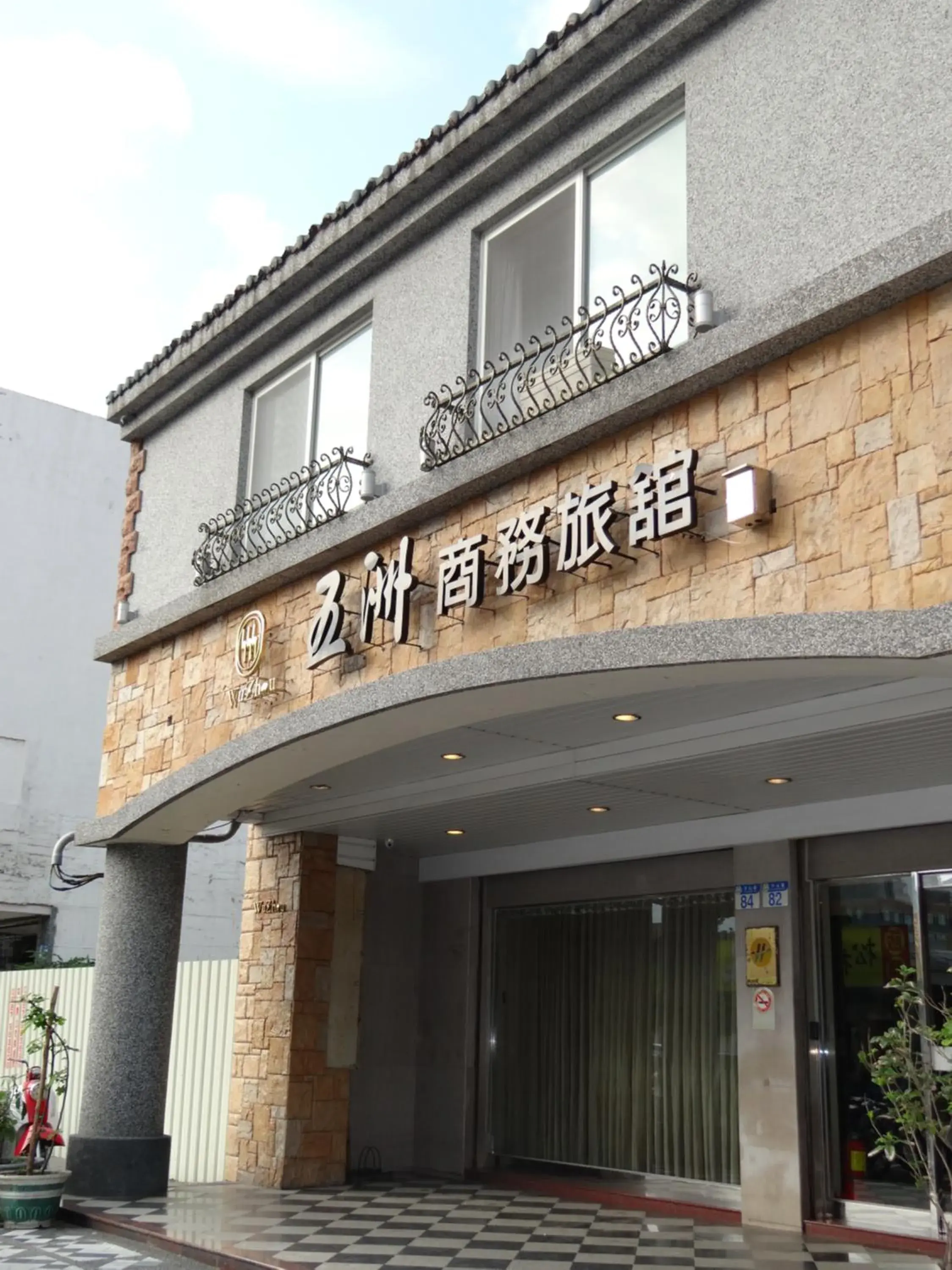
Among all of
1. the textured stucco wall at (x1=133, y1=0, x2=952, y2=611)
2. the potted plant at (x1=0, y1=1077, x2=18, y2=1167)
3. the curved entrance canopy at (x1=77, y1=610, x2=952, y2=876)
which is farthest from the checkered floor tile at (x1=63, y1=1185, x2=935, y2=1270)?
the textured stucco wall at (x1=133, y1=0, x2=952, y2=611)

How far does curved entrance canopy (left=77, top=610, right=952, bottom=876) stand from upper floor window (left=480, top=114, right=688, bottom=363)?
7.05ft

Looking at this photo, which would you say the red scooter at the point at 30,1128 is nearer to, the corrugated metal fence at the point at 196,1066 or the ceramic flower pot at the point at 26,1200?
the ceramic flower pot at the point at 26,1200

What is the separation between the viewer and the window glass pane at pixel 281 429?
9633 mm

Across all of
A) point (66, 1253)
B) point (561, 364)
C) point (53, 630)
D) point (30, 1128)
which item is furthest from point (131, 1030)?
point (53, 630)

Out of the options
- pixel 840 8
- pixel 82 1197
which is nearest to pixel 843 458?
pixel 840 8

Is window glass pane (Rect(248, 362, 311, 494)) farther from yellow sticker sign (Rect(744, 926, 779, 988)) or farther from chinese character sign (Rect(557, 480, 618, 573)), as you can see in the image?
yellow sticker sign (Rect(744, 926, 779, 988))

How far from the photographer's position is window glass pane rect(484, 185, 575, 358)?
7.60 metres

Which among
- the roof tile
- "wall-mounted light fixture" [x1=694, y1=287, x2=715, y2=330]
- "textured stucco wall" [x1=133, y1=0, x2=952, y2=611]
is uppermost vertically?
the roof tile

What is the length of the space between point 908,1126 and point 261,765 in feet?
15.9

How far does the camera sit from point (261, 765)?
28.2 ft

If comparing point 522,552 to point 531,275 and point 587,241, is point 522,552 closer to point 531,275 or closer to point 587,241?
point 587,241

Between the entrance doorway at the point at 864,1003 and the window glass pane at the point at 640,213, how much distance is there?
4339 millimetres

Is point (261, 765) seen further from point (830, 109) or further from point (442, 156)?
point (830, 109)

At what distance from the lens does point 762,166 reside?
20.2ft
